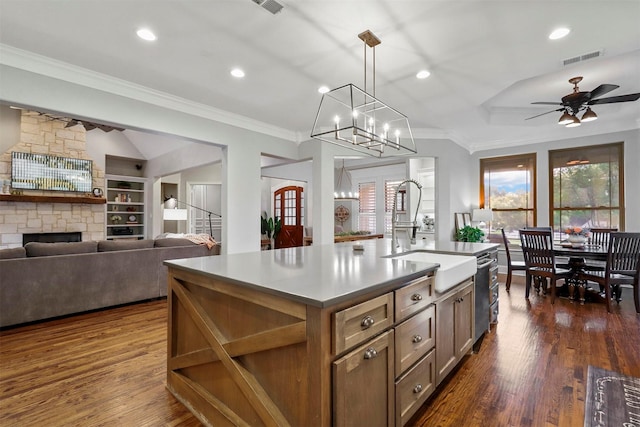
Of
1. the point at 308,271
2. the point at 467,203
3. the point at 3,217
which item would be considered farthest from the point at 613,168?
the point at 3,217

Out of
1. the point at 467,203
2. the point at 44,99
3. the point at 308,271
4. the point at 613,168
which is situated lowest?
the point at 308,271

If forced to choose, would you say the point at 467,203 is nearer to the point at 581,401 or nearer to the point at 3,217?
the point at 581,401

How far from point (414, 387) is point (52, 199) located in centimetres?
783

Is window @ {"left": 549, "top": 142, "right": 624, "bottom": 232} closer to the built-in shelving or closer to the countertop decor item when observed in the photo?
the countertop decor item

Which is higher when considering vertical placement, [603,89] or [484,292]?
[603,89]

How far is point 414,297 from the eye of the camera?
170 cm

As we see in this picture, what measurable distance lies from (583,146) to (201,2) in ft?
21.9

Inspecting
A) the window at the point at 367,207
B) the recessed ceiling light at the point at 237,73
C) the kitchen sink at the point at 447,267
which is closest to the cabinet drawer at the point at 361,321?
the kitchen sink at the point at 447,267

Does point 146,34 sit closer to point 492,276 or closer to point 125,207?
point 492,276

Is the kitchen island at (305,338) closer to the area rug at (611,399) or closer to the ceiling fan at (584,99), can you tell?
the area rug at (611,399)

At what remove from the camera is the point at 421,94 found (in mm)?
3953

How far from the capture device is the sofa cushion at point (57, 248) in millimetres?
3365

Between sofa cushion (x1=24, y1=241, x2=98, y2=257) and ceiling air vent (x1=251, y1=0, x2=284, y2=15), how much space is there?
11.1 ft

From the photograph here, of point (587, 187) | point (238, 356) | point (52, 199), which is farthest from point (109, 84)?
point (587, 187)
